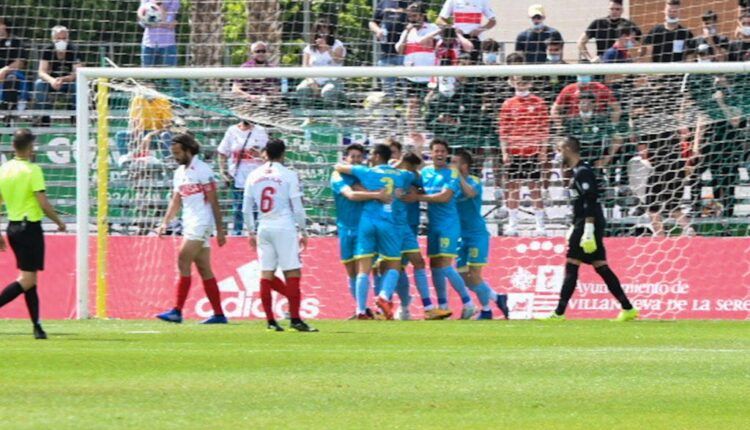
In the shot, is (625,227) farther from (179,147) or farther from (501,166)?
(179,147)

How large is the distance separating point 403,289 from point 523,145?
295cm

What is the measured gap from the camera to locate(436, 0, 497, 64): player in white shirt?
2250 centimetres

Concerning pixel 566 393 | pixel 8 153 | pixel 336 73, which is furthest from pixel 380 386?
pixel 8 153

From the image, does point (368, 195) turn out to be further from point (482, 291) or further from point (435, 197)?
point (482, 291)

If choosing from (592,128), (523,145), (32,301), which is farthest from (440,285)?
(32,301)

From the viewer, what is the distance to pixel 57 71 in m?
23.0

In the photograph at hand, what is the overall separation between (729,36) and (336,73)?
17.4 ft

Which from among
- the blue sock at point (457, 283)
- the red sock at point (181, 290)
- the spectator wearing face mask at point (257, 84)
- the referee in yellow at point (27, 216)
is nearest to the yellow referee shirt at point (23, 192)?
the referee in yellow at point (27, 216)

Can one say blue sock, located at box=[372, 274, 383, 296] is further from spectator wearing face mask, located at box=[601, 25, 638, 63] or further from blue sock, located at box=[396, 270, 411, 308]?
spectator wearing face mask, located at box=[601, 25, 638, 63]

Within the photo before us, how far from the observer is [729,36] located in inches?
825

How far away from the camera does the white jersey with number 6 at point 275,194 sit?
1673 cm

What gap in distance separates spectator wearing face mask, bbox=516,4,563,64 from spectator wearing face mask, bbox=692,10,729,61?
6.81ft

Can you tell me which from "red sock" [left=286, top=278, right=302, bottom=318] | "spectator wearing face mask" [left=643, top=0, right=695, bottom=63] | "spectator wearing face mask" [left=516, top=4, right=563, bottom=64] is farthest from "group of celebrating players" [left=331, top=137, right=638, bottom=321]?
"spectator wearing face mask" [left=516, top=4, right=563, bottom=64]

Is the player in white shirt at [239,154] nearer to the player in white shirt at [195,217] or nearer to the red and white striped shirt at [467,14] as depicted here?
the red and white striped shirt at [467,14]
